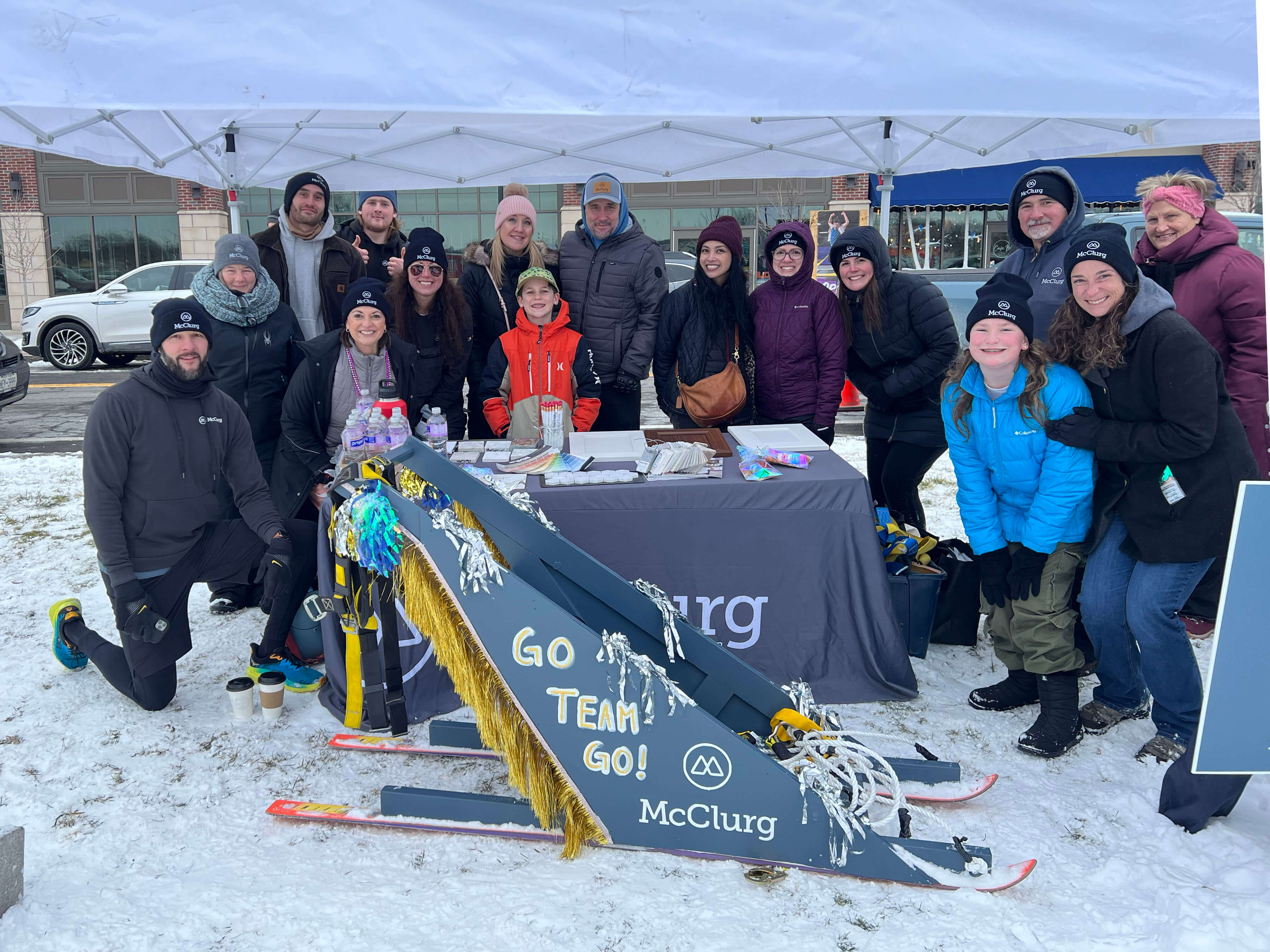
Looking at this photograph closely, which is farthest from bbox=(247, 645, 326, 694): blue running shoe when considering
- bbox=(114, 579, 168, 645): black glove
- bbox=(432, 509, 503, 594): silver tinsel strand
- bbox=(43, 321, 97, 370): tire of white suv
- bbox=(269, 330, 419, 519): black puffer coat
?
bbox=(43, 321, 97, 370): tire of white suv

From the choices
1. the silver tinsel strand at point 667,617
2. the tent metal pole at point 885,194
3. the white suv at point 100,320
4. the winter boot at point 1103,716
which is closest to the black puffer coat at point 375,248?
the silver tinsel strand at point 667,617

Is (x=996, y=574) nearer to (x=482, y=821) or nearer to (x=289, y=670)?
(x=482, y=821)

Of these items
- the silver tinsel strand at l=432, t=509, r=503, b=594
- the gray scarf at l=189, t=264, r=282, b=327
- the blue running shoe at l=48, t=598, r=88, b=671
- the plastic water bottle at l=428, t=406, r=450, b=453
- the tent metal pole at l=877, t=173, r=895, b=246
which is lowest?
the blue running shoe at l=48, t=598, r=88, b=671

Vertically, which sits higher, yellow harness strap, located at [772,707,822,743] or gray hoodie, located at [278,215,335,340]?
gray hoodie, located at [278,215,335,340]

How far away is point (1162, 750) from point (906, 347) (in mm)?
1946

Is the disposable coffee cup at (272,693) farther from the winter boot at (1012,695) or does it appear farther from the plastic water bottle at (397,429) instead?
the winter boot at (1012,695)

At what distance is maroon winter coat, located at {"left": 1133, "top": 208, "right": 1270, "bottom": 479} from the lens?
361 cm

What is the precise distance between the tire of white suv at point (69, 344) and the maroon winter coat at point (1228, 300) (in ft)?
45.1

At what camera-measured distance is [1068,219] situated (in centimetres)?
355

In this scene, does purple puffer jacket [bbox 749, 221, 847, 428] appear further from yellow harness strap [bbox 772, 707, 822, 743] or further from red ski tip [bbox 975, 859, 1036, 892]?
Answer: red ski tip [bbox 975, 859, 1036, 892]

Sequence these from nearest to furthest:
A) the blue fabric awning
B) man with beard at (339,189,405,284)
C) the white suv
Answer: man with beard at (339,189,405,284) < the blue fabric awning < the white suv

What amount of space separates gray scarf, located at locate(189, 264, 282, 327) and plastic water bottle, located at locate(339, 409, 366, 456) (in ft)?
4.89

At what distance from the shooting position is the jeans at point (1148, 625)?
277 cm

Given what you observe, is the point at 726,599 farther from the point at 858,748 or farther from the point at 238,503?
the point at 238,503
